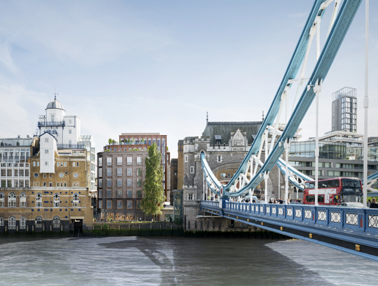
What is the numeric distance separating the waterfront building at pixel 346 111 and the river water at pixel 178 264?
65580 mm

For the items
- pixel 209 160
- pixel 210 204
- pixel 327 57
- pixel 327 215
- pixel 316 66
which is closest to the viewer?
pixel 327 215

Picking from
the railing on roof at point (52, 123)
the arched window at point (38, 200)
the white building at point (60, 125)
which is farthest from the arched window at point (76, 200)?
the railing on roof at point (52, 123)

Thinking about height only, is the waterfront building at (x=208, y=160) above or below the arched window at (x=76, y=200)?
above

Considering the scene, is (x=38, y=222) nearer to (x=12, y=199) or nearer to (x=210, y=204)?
(x=12, y=199)

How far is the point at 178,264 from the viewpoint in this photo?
29.7 meters

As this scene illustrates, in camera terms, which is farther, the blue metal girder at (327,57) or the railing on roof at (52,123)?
the railing on roof at (52,123)

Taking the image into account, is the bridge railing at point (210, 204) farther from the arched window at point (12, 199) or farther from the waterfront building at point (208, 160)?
the arched window at point (12, 199)

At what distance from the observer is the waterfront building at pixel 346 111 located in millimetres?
98812

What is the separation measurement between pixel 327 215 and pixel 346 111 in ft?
300

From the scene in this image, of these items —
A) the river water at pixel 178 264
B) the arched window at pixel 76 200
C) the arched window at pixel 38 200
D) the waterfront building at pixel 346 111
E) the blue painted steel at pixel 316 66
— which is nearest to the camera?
the blue painted steel at pixel 316 66

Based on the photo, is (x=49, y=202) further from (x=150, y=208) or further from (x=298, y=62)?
(x=298, y=62)

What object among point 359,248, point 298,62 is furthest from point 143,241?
point 359,248

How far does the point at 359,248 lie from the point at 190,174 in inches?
1614

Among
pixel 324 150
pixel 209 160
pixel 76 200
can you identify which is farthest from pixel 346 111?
pixel 76 200
